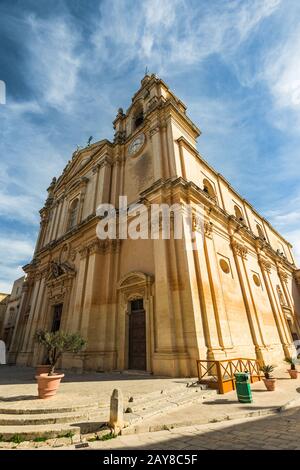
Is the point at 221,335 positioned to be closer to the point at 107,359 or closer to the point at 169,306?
the point at 169,306

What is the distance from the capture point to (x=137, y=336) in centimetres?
1080

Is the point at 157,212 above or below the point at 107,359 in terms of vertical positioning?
above

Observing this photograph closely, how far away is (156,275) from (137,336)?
10.1 ft

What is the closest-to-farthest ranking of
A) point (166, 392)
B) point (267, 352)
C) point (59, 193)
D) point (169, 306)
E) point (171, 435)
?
point (171, 435)
point (166, 392)
point (169, 306)
point (267, 352)
point (59, 193)

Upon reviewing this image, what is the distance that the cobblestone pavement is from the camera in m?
3.60

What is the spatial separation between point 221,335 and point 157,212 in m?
5.88

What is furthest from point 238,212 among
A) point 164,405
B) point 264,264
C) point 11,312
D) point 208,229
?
point 11,312

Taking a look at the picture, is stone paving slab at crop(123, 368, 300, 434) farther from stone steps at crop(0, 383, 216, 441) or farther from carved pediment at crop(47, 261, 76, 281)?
carved pediment at crop(47, 261, 76, 281)

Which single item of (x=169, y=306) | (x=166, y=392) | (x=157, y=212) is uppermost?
(x=157, y=212)

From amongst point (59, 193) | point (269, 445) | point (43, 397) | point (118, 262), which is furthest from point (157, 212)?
point (59, 193)

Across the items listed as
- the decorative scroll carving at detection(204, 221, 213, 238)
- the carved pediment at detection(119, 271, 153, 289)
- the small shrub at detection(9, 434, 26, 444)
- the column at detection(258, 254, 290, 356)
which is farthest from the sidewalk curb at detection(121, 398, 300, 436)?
the column at detection(258, 254, 290, 356)

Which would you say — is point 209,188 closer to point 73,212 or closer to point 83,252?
point 83,252

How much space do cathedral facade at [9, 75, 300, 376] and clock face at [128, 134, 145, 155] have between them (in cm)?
10

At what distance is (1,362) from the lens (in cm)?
1789
